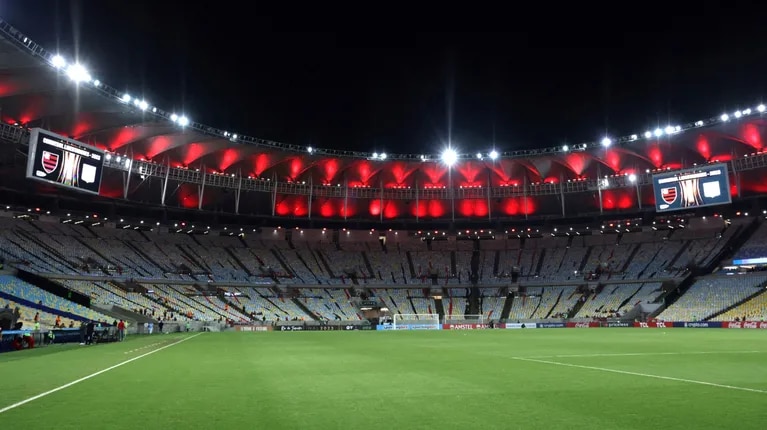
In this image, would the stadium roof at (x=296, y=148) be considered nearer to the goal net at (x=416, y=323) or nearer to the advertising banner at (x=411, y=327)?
the goal net at (x=416, y=323)

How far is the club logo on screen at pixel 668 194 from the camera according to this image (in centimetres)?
4175

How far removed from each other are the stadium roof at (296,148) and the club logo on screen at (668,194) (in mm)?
10580

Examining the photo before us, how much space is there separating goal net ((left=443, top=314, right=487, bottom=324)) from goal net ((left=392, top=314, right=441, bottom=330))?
2041 mm

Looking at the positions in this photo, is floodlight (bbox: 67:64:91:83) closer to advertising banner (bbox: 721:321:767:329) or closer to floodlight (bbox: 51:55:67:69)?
floodlight (bbox: 51:55:67:69)

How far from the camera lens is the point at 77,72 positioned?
3438 cm

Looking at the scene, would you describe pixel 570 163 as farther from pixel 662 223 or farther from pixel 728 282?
pixel 728 282

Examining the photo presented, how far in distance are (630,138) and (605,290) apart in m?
20.1

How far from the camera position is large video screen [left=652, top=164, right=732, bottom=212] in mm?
39781

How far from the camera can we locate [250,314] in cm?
5591


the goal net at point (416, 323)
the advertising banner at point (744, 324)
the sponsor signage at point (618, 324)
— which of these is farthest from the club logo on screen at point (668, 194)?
the goal net at point (416, 323)

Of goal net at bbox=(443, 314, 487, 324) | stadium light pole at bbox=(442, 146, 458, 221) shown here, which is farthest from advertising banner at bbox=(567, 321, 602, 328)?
stadium light pole at bbox=(442, 146, 458, 221)

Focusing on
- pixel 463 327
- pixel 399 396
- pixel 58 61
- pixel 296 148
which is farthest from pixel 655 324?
pixel 58 61

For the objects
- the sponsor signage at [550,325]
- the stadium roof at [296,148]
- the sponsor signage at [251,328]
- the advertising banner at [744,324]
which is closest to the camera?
the stadium roof at [296,148]

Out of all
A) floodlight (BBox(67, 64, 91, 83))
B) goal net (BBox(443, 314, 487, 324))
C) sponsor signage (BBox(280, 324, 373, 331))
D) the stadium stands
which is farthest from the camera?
goal net (BBox(443, 314, 487, 324))
